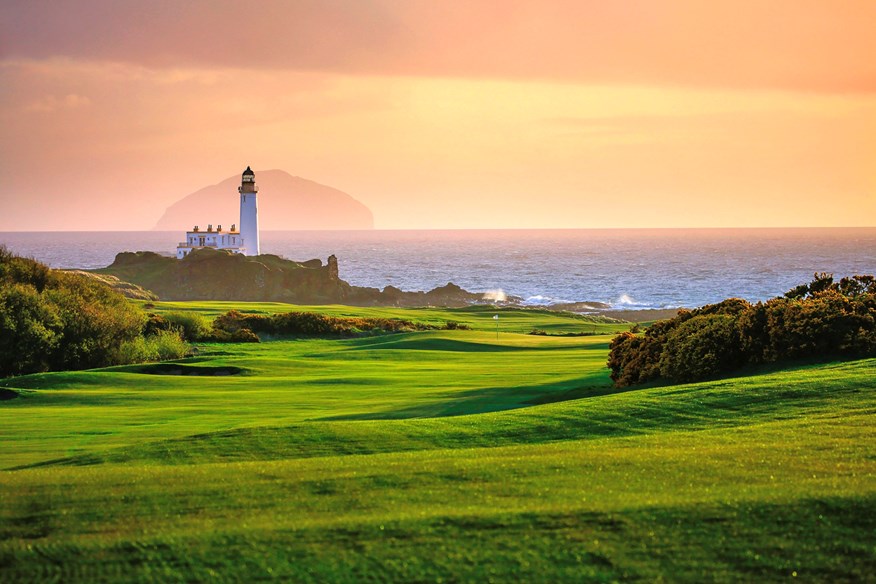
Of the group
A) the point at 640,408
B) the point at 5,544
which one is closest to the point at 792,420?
the point at 640,408

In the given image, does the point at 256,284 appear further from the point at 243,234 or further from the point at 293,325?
the point at 293,325

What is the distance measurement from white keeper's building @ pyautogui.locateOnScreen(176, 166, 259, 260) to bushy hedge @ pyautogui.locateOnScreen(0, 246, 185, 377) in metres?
88.8

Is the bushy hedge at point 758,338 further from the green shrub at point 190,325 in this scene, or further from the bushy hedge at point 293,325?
the bushy hedge at point 293,325

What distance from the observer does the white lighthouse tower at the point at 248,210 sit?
129 meters

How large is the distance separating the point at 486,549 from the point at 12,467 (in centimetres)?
954

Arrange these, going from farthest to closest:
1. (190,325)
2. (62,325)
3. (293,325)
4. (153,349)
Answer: (293,325) → (190,325) → (153,349) → (62,325)

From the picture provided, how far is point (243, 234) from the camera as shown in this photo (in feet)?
433

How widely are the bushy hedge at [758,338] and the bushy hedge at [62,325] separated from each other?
66.4 ft

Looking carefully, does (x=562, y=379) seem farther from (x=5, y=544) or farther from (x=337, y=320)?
(x=337, y=320)

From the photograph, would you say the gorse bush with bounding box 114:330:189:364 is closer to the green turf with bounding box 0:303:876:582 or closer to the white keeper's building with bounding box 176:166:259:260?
the green turf with bounding box 0:303:876:582

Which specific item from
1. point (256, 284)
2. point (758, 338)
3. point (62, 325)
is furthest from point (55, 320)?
point (256, 284)

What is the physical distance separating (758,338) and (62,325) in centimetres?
2377

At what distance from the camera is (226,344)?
45156 millimetres

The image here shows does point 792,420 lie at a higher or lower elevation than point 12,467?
higher
